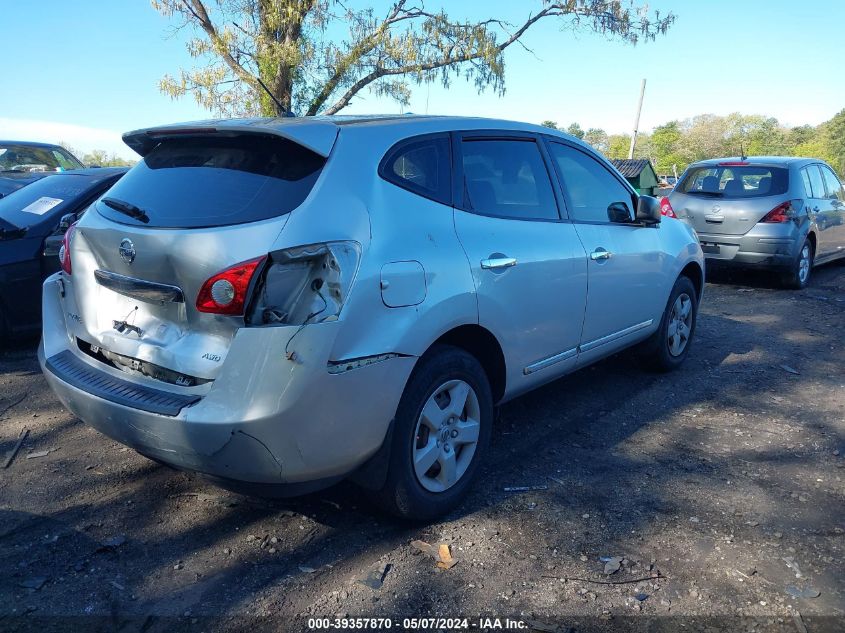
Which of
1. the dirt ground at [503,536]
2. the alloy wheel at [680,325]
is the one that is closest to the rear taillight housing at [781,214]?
the alloy wheel at [680,325]

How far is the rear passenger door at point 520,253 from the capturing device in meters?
3.36

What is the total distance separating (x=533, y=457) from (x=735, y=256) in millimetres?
6332

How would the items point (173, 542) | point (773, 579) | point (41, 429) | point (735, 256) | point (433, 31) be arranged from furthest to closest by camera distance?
1. point (433, 31)
2. point (735, 256)
3. point (41, 429)
4. point (173, 542)
5. point (773, 579)

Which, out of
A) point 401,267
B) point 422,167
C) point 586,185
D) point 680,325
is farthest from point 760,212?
point 401,267

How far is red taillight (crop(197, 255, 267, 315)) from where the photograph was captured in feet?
8.42

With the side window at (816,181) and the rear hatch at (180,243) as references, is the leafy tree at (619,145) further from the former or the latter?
the rear hatch at (180,243)

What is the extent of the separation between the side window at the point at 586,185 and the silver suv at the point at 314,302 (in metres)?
0.39

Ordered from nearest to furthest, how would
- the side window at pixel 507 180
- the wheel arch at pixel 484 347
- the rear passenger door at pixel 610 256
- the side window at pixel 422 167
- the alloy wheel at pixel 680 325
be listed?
the side window at pixel 422 167, the wheel arch at pixel 484 347, the side window at pixel 507 180, the rear passenger door at pixel 610 256, the alloy wheel at pixel 680 325

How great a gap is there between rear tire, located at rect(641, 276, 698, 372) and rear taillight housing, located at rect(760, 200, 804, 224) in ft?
12.8

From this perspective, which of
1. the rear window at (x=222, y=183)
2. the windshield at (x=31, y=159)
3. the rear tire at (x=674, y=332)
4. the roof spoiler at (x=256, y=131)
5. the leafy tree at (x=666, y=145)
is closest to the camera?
the rear window at (x=222, y=183)

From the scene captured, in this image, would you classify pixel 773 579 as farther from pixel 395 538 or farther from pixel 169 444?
pixel 169 444

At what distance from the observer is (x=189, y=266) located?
2.67 m

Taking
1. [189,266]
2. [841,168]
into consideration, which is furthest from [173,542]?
[841,168]

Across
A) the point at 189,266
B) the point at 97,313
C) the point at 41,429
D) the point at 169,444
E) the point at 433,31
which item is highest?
the point at 433,31
